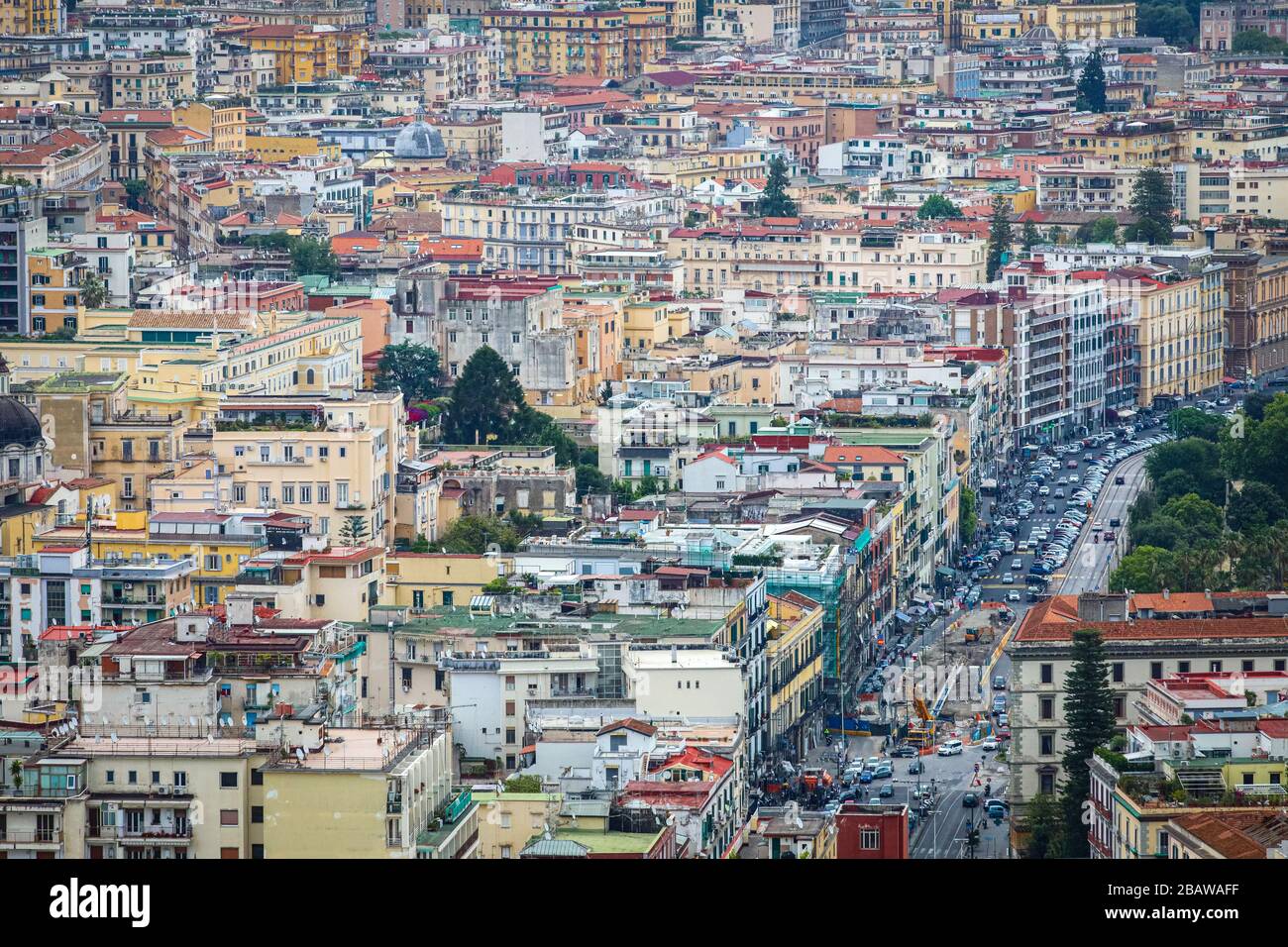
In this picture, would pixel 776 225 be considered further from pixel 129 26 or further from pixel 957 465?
pixel 129 26

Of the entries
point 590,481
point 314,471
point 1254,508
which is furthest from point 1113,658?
point 590,481

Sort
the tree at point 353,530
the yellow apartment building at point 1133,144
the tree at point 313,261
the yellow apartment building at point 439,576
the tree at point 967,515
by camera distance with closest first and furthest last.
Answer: the yellow apartment building at point 439,576, the tree at point 353,530, the tree at point 967,515, the tree at point 313,261, the yellow apartment building at point 1133,144

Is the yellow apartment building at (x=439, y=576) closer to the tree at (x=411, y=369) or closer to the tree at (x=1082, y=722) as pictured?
the tree at (x=1082, y=722)

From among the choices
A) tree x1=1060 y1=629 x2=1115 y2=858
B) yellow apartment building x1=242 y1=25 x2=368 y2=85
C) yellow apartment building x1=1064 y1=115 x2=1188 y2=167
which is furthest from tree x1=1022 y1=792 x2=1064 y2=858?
yellow apartment building x1=242 y1=25 x2=368 y2=85

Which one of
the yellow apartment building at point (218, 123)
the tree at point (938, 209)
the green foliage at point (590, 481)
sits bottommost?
the green foliage at point (590, 481)

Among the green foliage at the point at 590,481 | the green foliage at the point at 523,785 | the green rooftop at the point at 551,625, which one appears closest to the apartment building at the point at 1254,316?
the green foliage at the point at 590,481

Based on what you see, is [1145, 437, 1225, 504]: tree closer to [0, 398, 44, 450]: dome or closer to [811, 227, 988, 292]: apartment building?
[811, 227, 988, 292]: apartment building

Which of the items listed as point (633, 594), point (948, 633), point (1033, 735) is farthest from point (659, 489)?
point (1033, 735)
